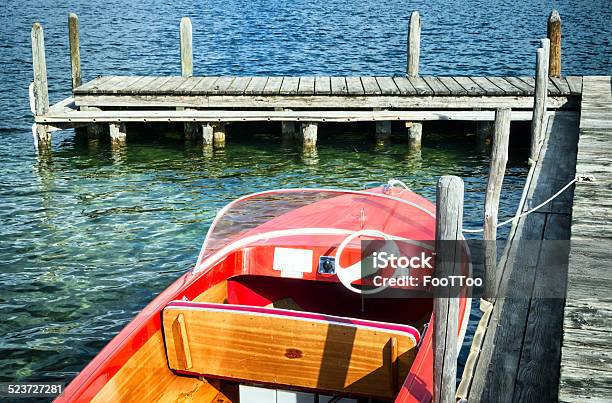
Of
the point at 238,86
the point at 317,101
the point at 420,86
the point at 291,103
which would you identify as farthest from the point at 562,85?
the point at 238,86

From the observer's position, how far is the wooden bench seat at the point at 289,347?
18.4 feet

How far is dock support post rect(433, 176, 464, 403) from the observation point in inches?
203

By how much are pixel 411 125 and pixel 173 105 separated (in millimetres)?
4291

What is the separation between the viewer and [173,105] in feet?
51.0

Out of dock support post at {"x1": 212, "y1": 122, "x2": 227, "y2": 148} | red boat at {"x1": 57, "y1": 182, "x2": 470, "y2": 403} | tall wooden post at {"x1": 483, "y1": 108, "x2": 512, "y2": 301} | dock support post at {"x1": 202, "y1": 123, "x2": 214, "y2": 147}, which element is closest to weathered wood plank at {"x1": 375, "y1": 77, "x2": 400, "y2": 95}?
dock support post at {"x1": 212, "y1": 122, "x2": 227, "y2": 148}

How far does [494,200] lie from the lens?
8.09 m

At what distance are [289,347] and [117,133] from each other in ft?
35.4

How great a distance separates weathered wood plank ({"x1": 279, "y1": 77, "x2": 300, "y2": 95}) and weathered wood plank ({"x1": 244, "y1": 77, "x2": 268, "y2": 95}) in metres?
0.37

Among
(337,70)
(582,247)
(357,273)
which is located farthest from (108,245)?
(337,70)

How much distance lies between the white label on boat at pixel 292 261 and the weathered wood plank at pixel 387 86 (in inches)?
340

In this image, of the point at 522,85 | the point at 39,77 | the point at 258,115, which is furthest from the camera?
the point at 522,85

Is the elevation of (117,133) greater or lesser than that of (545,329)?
lesser

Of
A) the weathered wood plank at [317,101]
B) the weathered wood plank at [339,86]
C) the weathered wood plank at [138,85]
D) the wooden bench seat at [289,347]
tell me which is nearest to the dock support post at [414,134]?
the weathered wood plank at [317,101]

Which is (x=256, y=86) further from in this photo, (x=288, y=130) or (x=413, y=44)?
(x=413, y=44)
